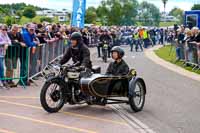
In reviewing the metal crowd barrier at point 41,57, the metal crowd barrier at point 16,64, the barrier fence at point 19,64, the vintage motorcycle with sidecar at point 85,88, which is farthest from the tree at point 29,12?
the vintage motorcycle with sidecar at point 85,88

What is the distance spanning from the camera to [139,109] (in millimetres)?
10711

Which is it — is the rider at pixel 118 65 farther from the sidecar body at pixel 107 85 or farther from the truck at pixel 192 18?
the truck at pixel 192 18

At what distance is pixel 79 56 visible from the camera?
11.2 metres

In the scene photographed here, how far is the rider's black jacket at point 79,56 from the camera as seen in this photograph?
10998 mm

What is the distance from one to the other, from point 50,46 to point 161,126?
11120 millimetres

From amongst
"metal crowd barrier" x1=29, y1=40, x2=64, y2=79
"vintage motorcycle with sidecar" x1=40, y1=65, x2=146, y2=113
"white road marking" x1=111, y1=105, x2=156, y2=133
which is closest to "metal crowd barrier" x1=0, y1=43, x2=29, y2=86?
"metal crowd barrier" x1=29, y1=40, x2=64, y2=79

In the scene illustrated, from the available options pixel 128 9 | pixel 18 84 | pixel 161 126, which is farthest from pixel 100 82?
pixel 128 9

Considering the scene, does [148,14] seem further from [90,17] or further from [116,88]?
[116,88]

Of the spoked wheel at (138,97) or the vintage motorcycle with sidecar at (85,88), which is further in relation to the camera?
the spoked wheel at (138,97)

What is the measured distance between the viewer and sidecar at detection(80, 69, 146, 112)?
10.4 meters

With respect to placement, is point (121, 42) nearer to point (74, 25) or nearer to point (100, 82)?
point (74, 25)

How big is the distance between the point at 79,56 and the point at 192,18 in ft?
97.1

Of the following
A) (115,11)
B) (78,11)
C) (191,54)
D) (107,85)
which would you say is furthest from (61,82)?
(115,11)

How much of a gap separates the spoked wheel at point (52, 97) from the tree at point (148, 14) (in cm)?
8231
